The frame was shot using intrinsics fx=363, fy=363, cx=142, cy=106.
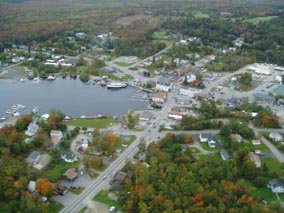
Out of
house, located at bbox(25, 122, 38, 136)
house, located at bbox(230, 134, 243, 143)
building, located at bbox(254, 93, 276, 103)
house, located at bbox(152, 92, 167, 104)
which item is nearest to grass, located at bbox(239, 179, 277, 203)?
house, located at bbox(230, 134, 243, 143)

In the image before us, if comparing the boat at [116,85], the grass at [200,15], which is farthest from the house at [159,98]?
the grass at [200,15]

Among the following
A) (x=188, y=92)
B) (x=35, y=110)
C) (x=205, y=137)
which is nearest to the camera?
(x=205, y=137)

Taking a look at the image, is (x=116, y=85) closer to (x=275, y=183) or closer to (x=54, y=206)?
(x=54, y=206)

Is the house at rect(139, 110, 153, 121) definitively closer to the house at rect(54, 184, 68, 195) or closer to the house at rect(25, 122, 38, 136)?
the house at rect(25, 122, 38, 136)

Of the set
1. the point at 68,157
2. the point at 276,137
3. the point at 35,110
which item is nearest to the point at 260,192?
the point at 276,137

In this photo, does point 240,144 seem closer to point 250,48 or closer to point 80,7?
point 250,48

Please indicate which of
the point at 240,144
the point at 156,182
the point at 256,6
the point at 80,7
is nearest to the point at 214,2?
the point at 256,6
